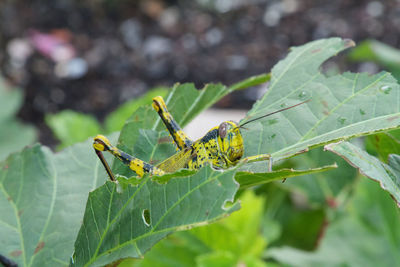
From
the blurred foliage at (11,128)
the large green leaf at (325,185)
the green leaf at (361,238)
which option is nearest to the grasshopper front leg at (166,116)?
the green leaf at (361,238)

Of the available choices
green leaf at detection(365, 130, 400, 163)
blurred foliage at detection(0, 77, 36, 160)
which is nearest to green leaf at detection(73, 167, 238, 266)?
green leaf at detection(365, 130, 400, 163)

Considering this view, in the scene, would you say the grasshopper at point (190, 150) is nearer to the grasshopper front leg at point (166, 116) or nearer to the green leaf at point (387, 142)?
the grasshopper front leg at point (166, 116)

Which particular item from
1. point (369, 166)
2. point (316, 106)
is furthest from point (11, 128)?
point (369, 166)

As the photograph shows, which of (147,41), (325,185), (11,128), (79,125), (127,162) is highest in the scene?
(147,41)

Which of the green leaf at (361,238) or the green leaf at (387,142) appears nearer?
the green leaf at (387,142)

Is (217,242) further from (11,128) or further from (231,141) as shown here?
(11,128)
